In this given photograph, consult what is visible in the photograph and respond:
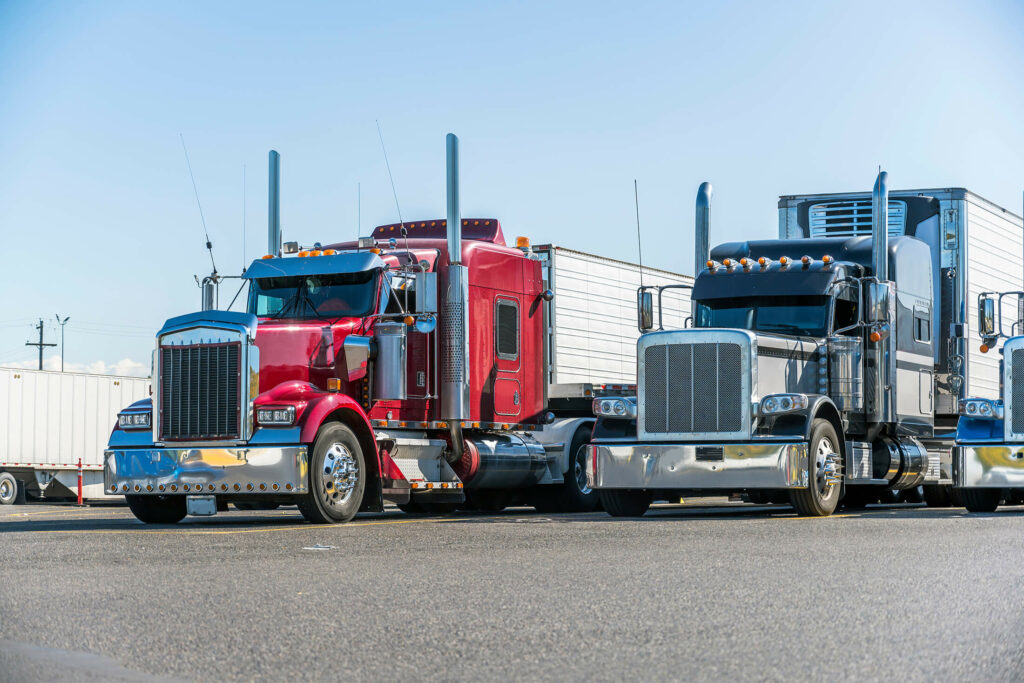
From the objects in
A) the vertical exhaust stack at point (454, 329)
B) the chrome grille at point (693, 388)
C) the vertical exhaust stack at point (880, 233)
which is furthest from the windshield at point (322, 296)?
the vertical exhaust stack at point (880, 233)

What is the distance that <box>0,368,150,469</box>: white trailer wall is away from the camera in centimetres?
3622

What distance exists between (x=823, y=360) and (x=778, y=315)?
75 cm

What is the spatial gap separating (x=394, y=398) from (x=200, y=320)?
2398 mm

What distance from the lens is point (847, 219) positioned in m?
18.8

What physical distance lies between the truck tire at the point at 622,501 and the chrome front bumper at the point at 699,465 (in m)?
0.51

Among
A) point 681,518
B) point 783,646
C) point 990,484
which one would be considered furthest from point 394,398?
point 783,646

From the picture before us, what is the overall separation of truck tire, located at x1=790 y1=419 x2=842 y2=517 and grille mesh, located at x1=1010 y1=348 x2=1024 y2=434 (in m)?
2.38

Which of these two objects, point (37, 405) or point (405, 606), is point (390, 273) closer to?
point (405, 606)

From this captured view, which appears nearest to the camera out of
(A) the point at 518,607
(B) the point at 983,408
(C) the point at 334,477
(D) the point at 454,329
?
(A) the point at 518,607

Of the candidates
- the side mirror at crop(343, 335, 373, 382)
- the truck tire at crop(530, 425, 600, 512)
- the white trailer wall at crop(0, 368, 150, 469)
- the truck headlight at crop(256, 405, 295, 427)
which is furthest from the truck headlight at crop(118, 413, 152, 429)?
the white trailer wall at crop(0, 368, 150, 469)

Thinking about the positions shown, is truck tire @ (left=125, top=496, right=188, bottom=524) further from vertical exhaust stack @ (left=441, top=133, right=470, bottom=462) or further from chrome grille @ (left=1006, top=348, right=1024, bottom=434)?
chrome grille @ (left=1006, top=348, right=1024, bottom=434)

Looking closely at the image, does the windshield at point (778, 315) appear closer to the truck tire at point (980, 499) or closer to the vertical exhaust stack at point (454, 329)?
the truck tire at point (980, 499)

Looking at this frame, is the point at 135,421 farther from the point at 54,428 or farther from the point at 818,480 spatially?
the point at 54,428

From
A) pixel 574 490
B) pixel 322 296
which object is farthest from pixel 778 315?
pixel 322 296
